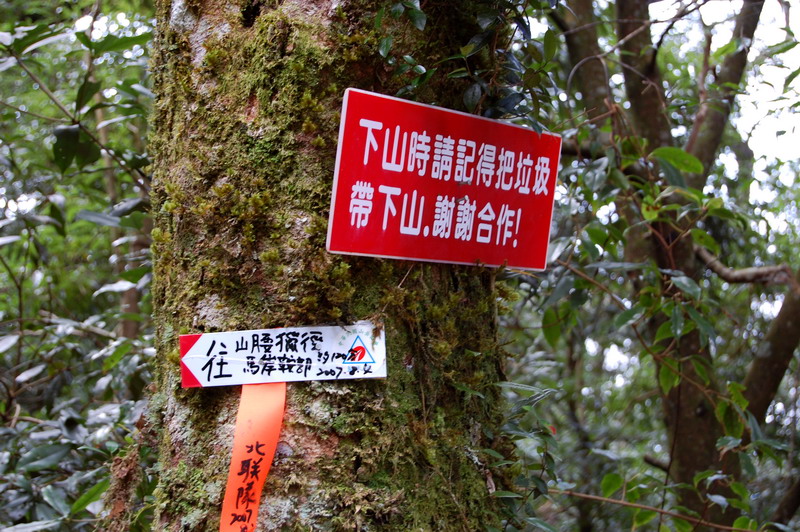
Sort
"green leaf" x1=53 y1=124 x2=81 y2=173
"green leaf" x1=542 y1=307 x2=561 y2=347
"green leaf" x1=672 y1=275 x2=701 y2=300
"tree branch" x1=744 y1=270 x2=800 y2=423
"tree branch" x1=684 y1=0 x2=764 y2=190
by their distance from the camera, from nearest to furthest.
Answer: "green leaf" x1=672 y1=275 x2=701 y2=300
"green leaf" x1=53 y1=124 x2=81 y2=173
"green leaf" x1=542 y1=307 x2=561 y2=347
"tree branch" x1=744 y1=270 x2=800 y2=423
"tree branch" x1=684 y1=0 x2=764 y2=190

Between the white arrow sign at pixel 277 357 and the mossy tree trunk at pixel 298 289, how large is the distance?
19mm

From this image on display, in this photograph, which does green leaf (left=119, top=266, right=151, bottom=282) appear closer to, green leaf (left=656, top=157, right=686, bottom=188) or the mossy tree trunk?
the mossy tree trunk

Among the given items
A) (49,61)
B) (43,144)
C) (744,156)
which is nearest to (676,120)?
(744,156)

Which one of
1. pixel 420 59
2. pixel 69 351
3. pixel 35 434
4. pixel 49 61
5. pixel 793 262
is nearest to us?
pixel 420 59

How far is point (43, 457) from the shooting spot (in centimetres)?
172

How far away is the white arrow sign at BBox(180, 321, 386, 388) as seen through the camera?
36.2 inches

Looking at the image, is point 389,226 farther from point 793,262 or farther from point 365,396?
point 793,262

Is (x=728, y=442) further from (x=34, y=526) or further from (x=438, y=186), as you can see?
(x=34, y=526)

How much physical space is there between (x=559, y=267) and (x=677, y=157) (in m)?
0.47

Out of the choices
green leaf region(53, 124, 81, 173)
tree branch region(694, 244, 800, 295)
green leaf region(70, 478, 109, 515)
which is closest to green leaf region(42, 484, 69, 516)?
green leaf region(70, 478, 109, 515)

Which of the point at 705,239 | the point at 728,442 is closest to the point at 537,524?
the point at 728,442

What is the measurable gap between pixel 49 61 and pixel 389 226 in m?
2.53

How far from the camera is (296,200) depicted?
3.13ft

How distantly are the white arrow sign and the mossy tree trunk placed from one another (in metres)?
0.02
